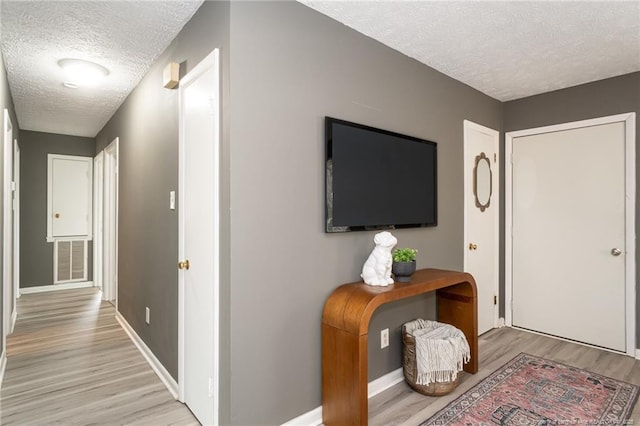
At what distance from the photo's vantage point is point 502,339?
336 cm

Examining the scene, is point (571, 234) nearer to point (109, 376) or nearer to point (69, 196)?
point (109, 376)

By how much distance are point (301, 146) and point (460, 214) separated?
6.07 ft

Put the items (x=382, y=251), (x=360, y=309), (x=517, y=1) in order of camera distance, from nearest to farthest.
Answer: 1. (x=360, y=309)
2. (x=517, y=1)
3. (x=382, y=251)

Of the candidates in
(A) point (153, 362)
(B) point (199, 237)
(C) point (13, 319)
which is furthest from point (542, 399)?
(C) point (13, 319)

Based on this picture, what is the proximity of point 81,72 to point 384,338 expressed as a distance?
3196 mm

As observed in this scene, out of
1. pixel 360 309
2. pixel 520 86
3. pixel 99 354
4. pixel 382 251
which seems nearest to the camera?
pixel 360 309

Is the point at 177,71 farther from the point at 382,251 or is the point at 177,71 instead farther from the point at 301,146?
the point at 382,251

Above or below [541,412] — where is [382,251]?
above

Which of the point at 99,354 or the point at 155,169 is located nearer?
the point at 155,169

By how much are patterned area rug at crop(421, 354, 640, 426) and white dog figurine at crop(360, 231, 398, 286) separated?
2.80 ft

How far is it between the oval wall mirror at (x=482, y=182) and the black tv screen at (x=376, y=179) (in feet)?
2.55

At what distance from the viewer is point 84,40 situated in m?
2.38

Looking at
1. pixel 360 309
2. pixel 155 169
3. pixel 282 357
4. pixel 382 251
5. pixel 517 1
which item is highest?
pixel 517 1

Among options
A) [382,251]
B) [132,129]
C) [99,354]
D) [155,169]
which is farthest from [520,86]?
[99,354]
